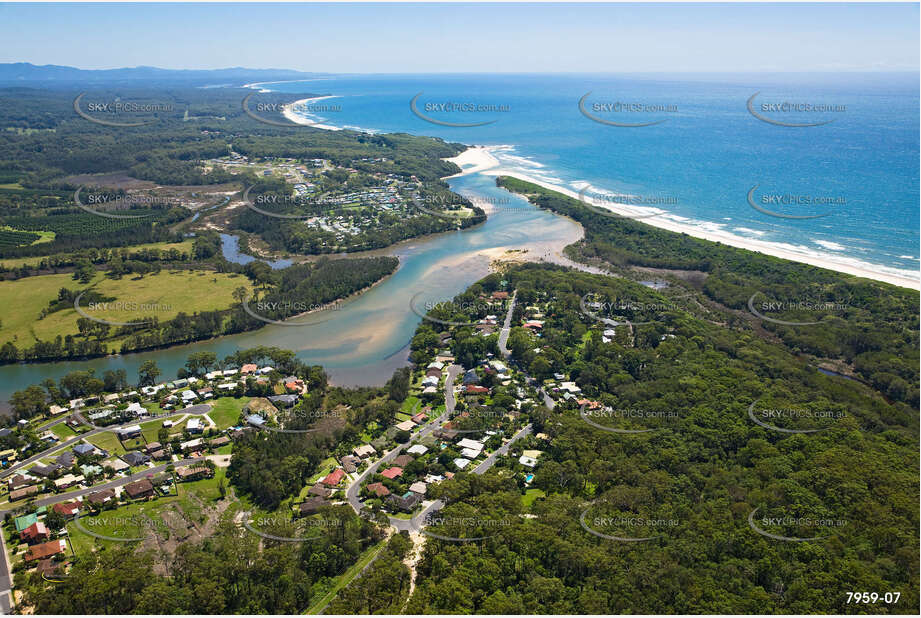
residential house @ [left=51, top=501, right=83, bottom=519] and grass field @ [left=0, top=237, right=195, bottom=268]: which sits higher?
grass field @ [left=0, top=237, right=195, bottom=268]

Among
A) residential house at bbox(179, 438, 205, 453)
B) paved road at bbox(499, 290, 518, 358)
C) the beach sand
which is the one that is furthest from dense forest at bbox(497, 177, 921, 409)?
the beach sand

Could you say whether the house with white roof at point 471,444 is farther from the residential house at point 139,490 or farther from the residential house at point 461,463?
the residential house at point 139,490

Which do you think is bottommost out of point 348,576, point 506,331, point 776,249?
point 348,576

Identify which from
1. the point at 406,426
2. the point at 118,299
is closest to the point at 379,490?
the point at 406,426

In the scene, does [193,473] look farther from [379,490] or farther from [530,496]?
[530,496]

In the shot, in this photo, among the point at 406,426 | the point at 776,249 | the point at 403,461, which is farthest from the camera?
the point at 776,249

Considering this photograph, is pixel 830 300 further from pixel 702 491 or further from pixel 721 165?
pixel 721 165

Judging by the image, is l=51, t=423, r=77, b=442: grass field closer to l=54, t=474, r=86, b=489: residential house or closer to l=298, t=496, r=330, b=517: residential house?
l=54, t=474, r=86, b=489: residential house
